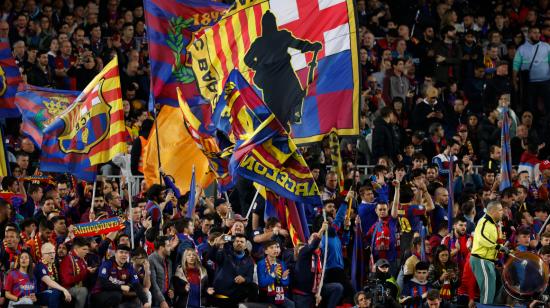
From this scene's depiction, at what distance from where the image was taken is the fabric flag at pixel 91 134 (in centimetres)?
2356

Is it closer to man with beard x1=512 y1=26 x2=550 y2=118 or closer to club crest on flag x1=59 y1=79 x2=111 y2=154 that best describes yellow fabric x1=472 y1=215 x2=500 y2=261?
club crest on flag x1=59 y1=79 x2=111 y2=154

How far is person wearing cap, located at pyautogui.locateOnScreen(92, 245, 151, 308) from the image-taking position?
21.5 m

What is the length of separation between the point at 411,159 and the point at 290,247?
4.36 metres

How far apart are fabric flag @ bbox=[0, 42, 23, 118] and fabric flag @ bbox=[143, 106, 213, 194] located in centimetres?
219

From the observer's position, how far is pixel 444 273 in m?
23.1

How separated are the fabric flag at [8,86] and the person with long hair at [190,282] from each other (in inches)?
184

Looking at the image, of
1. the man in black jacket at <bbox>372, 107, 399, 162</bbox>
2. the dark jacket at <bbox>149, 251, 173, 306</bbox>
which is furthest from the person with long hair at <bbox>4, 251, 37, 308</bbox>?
the man in black jacket at <bbox>372, 107, 399, 162</bbox>

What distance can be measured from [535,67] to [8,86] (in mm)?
10910

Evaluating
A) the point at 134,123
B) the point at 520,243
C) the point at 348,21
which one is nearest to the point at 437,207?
the point at 520,243

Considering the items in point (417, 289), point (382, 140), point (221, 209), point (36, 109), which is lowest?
point (417, 289)

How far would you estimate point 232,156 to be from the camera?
21656 mm

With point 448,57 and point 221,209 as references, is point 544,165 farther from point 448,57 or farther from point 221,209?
point 221,209

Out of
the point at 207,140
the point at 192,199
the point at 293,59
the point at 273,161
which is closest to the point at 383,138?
the point at 293,59

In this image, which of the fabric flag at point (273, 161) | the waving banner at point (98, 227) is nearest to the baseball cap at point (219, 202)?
the fabric flag at point (273, 161)
